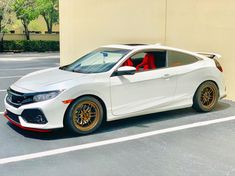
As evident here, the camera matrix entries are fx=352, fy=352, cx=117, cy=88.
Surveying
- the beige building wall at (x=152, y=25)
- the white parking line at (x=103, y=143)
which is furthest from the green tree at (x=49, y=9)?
the white parking line at (x=103, y=143)

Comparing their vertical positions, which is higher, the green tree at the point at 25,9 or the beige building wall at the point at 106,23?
the green tree at the point at 25,9

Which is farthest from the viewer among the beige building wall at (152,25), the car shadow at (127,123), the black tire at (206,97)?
the beige building wall at (152,25)

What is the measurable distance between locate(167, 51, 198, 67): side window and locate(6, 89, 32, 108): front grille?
2.82 meters

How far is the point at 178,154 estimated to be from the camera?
16.7 feet

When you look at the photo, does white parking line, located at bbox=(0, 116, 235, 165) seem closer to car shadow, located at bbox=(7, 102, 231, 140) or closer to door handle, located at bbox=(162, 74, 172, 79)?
car shadow, located at bbox=(7, 102, 231, 140)

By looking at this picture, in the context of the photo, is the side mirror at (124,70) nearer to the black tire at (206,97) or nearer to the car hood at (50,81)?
the car hood at (50,81)

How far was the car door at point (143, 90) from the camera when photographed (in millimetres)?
6203

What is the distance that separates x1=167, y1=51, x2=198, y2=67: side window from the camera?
22.7 ft

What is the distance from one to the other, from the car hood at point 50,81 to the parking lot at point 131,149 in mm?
815

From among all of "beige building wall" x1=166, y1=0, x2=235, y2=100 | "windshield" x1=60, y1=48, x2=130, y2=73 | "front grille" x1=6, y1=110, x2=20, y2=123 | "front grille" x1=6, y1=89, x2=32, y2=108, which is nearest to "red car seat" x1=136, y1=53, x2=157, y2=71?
"windshield" x1=60, y1=48, x2=130, y2=73

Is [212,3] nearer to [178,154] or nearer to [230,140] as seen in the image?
[230,140]

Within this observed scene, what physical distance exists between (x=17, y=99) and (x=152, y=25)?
18.2 ft

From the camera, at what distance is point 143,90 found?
254 inches

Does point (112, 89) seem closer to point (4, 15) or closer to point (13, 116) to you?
point (13, 116)
